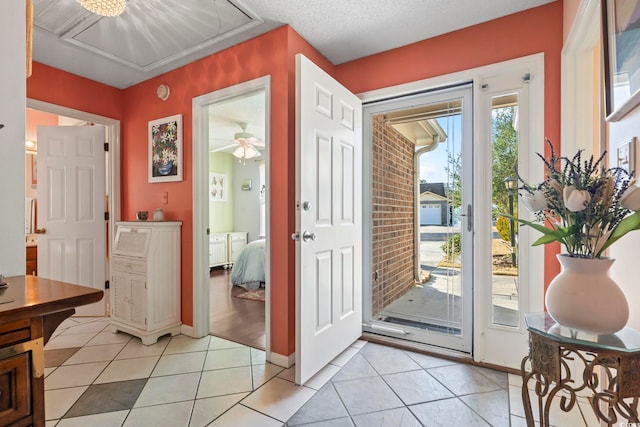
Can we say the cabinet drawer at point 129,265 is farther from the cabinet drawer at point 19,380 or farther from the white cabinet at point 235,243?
the white cabinet at point 235,243

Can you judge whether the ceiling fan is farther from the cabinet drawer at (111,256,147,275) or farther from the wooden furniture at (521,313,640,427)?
the wooden furniture at (521,313,640,427)

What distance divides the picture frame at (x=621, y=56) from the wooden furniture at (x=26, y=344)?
1.77 m

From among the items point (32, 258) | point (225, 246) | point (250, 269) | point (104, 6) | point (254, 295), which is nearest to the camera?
point (104, 6)

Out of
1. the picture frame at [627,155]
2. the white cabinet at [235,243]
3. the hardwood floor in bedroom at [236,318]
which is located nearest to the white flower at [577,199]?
the picture frame at [627,155]

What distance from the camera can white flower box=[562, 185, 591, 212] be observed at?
932 millimetres

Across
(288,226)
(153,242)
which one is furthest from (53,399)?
(288,226)

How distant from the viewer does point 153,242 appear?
8.25 feet

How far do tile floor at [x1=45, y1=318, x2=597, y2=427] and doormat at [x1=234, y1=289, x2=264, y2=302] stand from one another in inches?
54.4

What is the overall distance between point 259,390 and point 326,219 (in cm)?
111

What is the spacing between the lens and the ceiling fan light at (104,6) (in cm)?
163

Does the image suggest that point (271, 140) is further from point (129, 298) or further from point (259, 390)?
point (129, 298)

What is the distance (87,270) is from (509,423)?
3.67 meters

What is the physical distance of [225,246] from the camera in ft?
19.6

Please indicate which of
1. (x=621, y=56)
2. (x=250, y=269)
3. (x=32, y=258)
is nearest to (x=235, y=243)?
(x=250, y=269)
